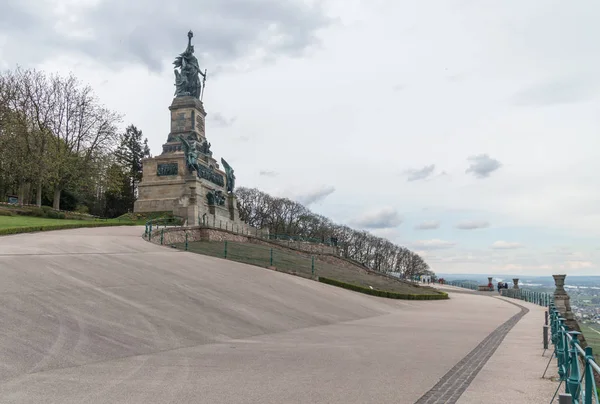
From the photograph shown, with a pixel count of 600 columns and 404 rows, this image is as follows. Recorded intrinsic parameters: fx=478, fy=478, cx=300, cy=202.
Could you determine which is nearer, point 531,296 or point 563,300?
point 563,300

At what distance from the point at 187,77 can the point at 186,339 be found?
1613 inches

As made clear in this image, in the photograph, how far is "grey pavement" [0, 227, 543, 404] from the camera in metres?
6.42

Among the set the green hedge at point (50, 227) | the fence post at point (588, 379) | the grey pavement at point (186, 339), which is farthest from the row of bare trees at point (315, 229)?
the fence post at point (588, 379)

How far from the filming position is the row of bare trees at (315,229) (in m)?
74.3

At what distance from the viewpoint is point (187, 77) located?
4681cm

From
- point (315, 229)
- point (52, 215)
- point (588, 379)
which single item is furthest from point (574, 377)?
point (315, 229)

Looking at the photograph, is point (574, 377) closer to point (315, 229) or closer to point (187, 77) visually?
point (187, 77)

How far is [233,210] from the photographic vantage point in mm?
46281

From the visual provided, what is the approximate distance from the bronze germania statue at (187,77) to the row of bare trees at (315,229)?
26876 mm

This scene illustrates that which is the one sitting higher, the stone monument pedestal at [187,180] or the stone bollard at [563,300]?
the stone monument pedestal at [187,180]

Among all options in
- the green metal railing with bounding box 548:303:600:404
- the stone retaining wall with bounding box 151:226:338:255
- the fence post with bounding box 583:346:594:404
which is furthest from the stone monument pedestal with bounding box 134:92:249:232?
the fence post with bounding box 583:346:594:404

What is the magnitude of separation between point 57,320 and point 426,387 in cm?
659

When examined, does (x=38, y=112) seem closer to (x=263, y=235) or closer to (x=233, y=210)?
(x=233, y=210)

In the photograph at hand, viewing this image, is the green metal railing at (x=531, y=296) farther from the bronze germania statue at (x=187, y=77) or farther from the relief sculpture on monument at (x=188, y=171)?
the bronze germania statue at (x=187, y=77)
